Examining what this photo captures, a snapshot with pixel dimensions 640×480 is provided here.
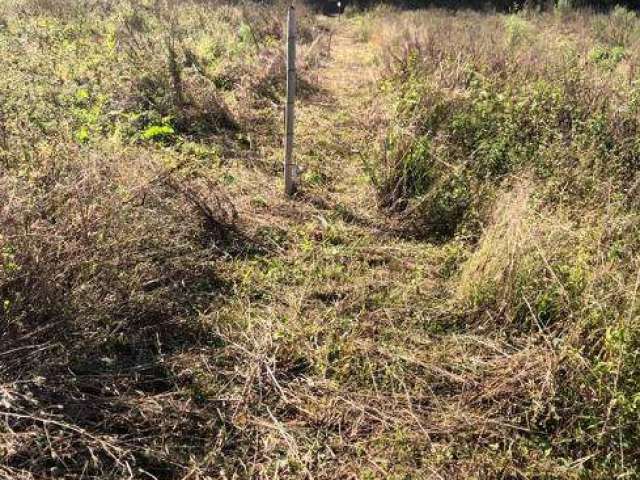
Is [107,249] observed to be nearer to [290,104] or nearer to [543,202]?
[290,104]

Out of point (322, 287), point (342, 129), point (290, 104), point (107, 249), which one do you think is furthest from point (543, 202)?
point (107, 249)

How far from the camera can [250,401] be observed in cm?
271

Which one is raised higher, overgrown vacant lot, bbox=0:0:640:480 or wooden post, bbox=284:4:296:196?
wooden post, bbox=284:4:296:196

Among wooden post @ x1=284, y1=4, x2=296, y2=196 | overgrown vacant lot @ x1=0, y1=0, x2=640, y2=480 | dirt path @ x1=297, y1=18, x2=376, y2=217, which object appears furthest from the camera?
dirt path @ x1=297, y1=18, x2=376, y2=217

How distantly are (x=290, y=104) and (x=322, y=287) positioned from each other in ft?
5.44

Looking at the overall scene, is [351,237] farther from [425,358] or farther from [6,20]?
[6,20]

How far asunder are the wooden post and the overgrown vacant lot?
0.18 metres

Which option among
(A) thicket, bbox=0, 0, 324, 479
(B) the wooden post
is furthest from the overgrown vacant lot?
(B) the wooden post

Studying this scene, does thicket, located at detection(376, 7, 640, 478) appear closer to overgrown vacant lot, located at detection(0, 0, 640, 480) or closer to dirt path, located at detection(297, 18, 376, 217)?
overgrown vacant lot, located at detection(0, 0, 640, 480)

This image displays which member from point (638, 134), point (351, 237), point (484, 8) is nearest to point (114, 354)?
point (351, 237)

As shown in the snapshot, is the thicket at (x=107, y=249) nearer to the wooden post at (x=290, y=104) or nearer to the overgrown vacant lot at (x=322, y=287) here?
the overgrown vacant lot at (x=322, y=287)

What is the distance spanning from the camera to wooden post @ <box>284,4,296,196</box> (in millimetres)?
4094

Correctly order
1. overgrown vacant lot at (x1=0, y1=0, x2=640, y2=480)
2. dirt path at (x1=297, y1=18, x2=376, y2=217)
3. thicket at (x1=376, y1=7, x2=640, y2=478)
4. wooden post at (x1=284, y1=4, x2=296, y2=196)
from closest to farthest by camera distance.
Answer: overgrown vacant lot at (x1=0, y1=0, x2=640, y2=480), thicket at (x1=376, y1=7, x2=640, y2=478), wooden post at (x1=284, y1=4, x2=296, y2=196), dirt path at (x1=297, y1=18, x2=376, y2=217)

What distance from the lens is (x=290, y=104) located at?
171 inches
